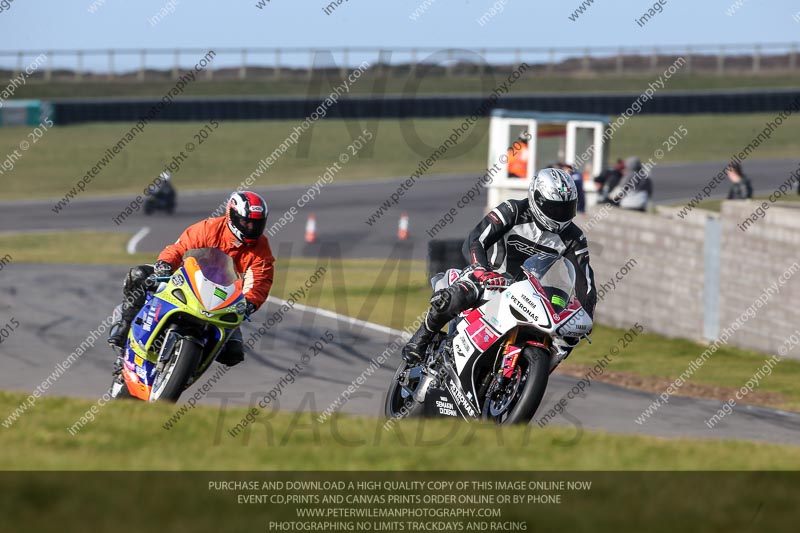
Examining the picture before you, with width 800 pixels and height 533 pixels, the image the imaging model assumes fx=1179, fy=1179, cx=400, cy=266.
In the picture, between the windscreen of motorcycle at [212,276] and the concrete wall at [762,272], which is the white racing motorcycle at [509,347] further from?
the concrete wall at [762,272]

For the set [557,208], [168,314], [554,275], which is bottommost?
[168,314]

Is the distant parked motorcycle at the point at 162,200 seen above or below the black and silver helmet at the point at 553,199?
below

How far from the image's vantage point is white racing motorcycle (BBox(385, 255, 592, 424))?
7656 millimetres

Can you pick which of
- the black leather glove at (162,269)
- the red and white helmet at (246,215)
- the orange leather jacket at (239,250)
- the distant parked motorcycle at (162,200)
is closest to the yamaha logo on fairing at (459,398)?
the orange leather jacket at (239,250)

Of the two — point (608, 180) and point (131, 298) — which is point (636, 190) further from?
point (131, 298)

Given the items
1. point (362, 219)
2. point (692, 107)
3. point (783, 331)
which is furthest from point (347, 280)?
point (692, 107)

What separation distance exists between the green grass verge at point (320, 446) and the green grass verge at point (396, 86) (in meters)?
49.0

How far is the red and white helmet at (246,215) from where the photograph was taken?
889 centimetres

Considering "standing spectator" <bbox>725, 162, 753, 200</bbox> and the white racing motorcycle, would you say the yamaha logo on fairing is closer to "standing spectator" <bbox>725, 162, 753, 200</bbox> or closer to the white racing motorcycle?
the white racing motorcycle

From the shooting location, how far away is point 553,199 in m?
8.22

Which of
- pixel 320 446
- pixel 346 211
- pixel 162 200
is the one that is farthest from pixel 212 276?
pixel 162 200

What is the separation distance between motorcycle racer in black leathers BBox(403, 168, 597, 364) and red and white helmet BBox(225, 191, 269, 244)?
4.88 ft

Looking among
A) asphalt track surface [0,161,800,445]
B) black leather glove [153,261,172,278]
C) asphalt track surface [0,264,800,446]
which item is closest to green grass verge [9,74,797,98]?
asphalt track surface [0,161,800,445]

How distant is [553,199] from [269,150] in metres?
43.7
